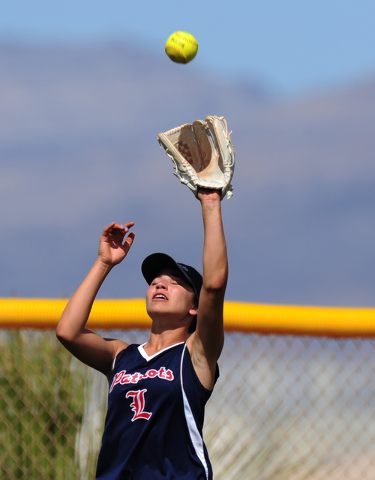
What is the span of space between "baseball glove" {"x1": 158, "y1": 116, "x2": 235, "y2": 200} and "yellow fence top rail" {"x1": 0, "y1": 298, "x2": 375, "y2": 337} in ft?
4.66

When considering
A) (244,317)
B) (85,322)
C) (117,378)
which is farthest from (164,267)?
(244,317)

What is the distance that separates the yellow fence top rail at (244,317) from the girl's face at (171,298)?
43.4 inches

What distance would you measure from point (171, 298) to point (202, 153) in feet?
1.99

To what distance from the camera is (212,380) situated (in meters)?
2.71

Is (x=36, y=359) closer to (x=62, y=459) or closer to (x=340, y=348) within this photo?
(x=62, y=459)

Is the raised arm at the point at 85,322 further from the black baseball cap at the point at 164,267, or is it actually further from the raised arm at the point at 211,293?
the raised arm at the point at 211,293

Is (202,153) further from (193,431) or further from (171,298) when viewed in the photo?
(193,431)

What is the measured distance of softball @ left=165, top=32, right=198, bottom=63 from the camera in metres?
3.38

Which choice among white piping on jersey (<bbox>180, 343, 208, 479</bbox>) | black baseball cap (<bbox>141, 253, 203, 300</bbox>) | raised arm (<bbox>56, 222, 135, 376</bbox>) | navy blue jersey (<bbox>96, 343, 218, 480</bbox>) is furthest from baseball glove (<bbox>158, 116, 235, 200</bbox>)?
white piping on jersey (<bbox>180, 343, 208, 479</bbox>)

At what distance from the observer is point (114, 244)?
3201 mm

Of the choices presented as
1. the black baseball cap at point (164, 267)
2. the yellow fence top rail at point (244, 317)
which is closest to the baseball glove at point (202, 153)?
the black baseball cap at point (164, 267)

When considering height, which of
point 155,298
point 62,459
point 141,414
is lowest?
point 62,459

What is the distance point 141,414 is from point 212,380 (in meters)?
0.30

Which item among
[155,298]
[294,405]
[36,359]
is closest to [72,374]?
[36,359]
